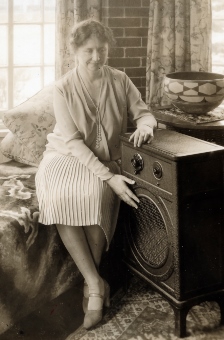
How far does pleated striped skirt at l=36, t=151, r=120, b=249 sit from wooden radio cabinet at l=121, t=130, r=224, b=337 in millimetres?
168

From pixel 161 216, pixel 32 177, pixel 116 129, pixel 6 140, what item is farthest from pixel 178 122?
pixel 6 140

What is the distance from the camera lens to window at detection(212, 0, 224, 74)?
163 inches

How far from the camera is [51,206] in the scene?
8.67 ft

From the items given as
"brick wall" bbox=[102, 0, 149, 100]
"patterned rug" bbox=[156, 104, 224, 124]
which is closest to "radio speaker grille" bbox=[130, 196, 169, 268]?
"patterned rug" bbox=[156, 104, 224, 124]

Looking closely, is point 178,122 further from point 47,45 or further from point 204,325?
point 47,45

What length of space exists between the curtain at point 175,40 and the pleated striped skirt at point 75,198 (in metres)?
1.45

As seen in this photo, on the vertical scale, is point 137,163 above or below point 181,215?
above

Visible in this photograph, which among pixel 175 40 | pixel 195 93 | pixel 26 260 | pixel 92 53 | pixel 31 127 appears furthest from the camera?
pixel 175 40

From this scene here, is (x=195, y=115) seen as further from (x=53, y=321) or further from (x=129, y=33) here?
(x=53, y=321)

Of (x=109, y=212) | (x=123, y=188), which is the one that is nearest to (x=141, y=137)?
(x=123, y=188)

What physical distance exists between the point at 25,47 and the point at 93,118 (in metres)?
1.69

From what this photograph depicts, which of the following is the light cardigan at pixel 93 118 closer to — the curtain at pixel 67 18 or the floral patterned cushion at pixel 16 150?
the floral patterned cushion at pixel 16 150

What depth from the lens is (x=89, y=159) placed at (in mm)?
2672

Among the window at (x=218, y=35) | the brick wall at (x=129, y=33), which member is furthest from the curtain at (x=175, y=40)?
the window at (x=218, y=35)
